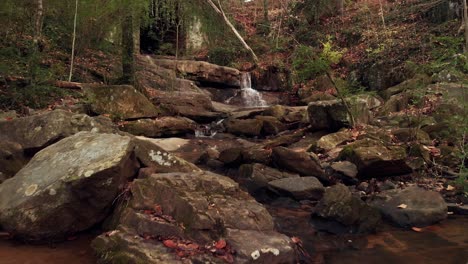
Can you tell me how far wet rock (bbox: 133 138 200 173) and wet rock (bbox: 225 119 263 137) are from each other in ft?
22.9

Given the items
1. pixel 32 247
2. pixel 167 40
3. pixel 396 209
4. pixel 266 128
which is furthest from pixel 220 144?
pixel 167 40

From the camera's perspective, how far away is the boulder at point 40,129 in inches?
254

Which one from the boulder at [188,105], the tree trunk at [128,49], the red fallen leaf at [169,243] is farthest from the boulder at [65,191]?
the tree trunk at [128,49]

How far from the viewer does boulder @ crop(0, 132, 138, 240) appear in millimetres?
4402

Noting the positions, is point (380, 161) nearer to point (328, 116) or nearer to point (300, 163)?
point (300, 163)

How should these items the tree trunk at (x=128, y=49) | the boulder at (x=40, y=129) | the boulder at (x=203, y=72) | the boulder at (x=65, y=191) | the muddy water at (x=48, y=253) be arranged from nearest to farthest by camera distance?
1. the muddy water at (x=48, y=253)
2. the boulder at (x=65, y=191)
3. the boulder at (x=40, y=129)
4. the tree trunk at (x=128, y=49)
5. the boulder at (x=203, y=72)

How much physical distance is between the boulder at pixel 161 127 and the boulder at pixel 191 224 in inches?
292

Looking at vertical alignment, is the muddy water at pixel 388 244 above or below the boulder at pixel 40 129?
below

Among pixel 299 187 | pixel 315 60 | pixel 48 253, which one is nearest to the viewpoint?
pixel 48 253

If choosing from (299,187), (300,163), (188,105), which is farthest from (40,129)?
(188,105)

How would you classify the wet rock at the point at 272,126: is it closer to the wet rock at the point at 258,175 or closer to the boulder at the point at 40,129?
the wet rock at the point at 258,175

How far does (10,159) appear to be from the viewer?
19.6 feet

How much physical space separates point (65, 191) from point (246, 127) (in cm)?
882

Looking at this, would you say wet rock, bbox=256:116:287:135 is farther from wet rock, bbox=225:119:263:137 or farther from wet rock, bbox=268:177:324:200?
wet rock, bbox=268:177:324:200
